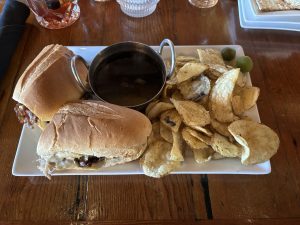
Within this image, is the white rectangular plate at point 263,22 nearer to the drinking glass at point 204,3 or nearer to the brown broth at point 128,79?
the drinking glass at point 204,3

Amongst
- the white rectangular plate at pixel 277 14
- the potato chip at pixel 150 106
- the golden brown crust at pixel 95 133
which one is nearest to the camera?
the golden brown crust at pixel 95 133

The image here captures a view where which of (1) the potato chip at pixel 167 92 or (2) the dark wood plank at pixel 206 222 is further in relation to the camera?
(1) the potato chip at pixel 167 92

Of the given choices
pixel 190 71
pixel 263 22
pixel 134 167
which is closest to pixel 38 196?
pixel 134 167

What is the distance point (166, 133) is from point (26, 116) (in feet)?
1.47

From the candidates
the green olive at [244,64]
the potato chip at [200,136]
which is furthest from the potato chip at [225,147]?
the green olive at [244,64]

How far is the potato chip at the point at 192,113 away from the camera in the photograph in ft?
2.88

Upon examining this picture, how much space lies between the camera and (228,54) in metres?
1.10

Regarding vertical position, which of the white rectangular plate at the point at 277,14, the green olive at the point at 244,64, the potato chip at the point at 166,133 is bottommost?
the potato chip at the point at 166,133

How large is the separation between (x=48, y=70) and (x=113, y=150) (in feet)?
1.05

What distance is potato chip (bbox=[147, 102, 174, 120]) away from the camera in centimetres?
92

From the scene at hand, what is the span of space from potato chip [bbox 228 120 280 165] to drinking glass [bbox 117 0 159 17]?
0.71 metres

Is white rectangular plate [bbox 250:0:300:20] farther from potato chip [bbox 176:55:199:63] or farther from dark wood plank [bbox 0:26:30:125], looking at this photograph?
dark wood plank [bbox 0:26:30:125]

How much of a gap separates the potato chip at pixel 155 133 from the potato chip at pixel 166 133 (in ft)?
0.07

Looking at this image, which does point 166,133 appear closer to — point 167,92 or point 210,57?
point 167,92
